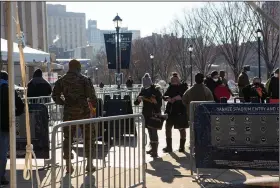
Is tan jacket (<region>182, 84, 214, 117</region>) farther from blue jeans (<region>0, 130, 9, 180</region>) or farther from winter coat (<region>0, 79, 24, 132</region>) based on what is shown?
blue jeans (<region>0, 130, 9, 180</region>)

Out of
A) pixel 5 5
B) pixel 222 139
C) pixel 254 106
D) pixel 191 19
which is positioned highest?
pixel 191 19

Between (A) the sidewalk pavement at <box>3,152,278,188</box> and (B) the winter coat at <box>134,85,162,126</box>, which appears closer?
(A) the sidewalk pavement at <box>3,152,278,188</box>

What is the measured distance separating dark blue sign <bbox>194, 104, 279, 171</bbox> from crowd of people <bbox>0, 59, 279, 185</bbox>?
0.51 m

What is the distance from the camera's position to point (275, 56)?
108 ft

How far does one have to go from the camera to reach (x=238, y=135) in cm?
654

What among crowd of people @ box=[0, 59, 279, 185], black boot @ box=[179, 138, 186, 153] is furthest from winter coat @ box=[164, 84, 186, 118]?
black boot @ box=[179, 138, 186, 153]

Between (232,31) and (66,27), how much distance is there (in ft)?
379

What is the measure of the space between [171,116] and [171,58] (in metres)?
40.5

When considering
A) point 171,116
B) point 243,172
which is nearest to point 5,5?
point 243,172

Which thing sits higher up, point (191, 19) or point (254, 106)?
point (191, 19)

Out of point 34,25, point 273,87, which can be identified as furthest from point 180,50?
point 273,87

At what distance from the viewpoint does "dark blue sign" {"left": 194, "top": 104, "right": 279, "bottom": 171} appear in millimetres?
6449

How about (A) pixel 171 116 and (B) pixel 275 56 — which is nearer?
(A) pixel 171 116

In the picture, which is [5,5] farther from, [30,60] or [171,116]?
[30,60]
